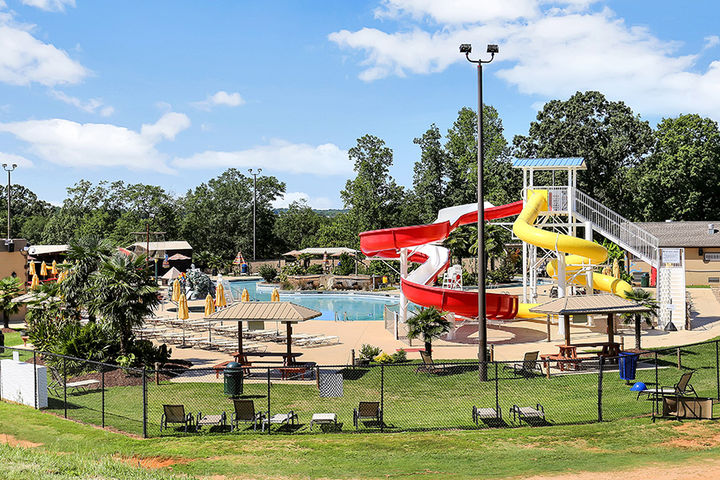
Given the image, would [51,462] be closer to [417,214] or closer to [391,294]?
[391,294]

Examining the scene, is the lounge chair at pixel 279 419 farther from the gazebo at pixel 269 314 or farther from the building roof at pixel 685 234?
the building roof at pixel 685 234

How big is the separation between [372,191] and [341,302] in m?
23.8

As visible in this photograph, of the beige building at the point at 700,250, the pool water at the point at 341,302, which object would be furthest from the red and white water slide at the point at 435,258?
the beige building at the point at 700,250

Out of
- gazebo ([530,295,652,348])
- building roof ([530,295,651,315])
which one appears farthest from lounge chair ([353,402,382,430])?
gazebo ([530,295,652,348])

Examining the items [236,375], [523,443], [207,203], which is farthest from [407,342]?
[207,203]

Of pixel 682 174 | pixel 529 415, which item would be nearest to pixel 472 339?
pixel 529 415

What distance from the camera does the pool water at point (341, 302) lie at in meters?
42.2

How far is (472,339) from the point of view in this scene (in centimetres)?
2811

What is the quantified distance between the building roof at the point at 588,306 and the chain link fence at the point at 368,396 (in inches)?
70.6

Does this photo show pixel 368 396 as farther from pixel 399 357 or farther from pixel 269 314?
pixel 269 314

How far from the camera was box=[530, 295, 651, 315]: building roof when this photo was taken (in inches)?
826

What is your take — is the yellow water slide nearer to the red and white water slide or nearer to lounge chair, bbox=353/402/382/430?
the red and white water slide

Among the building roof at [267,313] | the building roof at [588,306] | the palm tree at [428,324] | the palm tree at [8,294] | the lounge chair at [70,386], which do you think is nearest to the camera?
the lounge chair at [70,386]

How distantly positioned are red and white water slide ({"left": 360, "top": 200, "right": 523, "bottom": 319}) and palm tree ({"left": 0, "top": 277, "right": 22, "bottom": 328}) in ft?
57.1
